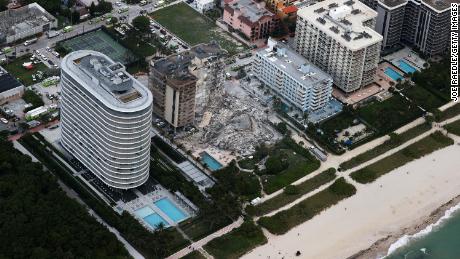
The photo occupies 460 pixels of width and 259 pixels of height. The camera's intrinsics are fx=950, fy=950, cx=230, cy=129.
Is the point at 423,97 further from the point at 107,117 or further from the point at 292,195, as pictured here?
the point at 107,117

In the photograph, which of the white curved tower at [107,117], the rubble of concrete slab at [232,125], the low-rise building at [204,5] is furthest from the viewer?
the low-rise building at [204,5]

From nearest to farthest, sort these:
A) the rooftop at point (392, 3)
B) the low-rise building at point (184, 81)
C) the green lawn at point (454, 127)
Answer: the low-rise building at point (184, 81), the green lawn at point (454, 127), the rooftop at point (392, 3)

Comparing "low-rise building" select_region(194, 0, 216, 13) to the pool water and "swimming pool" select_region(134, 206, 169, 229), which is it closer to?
"swimming pool" select_region(134, 206, 169, 229)

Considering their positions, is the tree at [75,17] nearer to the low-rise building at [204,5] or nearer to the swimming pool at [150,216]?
the low-rise building at [204,5]

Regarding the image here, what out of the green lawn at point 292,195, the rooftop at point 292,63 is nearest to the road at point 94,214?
the green lawn at point 292,195

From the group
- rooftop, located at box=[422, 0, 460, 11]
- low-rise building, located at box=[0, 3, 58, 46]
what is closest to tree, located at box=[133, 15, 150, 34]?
low-rise building, located at box=[0, 3, 58, 46]

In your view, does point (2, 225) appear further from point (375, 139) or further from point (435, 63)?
point (435, 63)

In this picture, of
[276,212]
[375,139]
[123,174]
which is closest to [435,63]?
[375,139]

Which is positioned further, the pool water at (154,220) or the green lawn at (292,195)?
the green lawn at (292,195)
